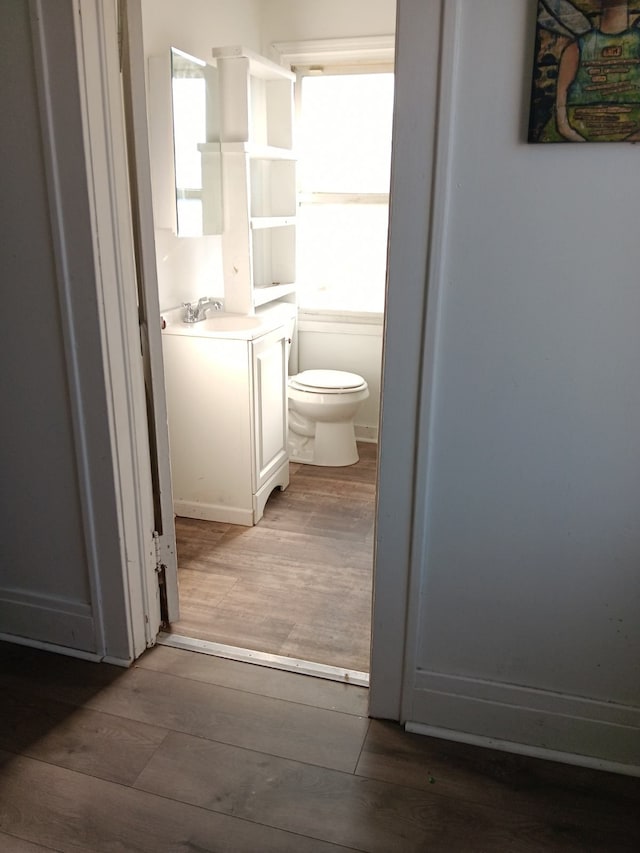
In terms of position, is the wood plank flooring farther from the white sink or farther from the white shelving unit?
the white shelving unit

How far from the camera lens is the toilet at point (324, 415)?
11.7 feet

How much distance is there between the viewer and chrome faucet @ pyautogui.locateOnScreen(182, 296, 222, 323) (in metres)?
3.11

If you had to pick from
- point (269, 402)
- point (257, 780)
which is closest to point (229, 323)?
point (269, 402)

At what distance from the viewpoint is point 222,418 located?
2959mm

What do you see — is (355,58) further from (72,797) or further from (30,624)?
(72,797)

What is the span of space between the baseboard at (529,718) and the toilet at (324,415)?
1888mm

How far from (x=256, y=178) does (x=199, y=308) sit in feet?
3.16

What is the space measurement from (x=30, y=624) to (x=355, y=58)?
10.7 ft

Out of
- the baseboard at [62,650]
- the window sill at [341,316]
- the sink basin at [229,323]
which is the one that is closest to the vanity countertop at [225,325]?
the sink basin at [229,323]

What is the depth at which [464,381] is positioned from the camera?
1614 millimetres

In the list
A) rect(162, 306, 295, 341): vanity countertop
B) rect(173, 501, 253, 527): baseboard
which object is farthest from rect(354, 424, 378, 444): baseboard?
rect(173, 501, 253, 527): baseboard

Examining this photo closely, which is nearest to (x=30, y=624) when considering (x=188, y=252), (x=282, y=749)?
(x=282, y=749)

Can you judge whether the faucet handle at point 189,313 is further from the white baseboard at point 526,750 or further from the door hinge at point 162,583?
the white baseboard at point 526,750

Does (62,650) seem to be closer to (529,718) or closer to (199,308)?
(529,718)
